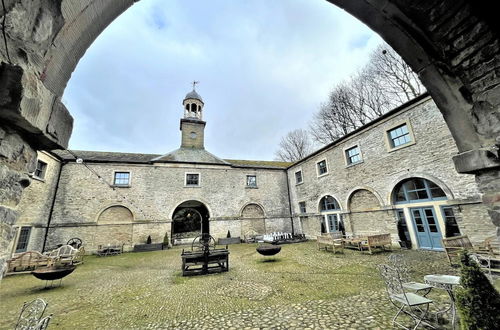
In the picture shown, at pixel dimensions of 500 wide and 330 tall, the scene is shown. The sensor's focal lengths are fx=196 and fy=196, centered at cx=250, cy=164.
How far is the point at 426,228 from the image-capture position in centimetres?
900

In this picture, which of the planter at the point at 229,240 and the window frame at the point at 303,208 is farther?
the window frame at the point at 303,208

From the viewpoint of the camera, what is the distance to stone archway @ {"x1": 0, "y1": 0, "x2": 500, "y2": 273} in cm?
135

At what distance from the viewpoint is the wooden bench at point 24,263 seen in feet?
26.5

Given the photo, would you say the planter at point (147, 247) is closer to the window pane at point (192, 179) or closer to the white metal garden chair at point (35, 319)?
the window pane at point (192, 179)

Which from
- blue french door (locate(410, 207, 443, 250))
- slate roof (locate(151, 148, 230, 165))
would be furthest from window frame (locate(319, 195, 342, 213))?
slate roof (locate(151, 148, 230, 165))

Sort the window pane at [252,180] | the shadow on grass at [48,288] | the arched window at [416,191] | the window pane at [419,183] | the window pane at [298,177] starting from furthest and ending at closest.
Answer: the window pane at [252,180] < the window pane at [298,177] < the window pane at [419,183] < the arched window at [416,191] < the shadow on grass at [48,288]

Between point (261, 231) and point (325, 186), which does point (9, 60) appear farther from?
point (261, 231)

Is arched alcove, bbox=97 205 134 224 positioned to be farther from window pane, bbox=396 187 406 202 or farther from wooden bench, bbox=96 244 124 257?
window pane, bbox=396 187 406 202

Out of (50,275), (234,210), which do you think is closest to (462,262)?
(50,275)

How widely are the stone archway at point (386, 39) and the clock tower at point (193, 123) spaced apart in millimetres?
17707

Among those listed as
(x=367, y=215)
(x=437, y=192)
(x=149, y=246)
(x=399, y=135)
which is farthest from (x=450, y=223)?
(x=149, y=246)

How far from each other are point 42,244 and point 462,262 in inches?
721

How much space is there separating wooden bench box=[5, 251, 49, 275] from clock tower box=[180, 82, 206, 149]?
40.5 ft

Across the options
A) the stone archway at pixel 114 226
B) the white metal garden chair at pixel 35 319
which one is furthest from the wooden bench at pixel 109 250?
the white metal garden chair at pixel 35 319
